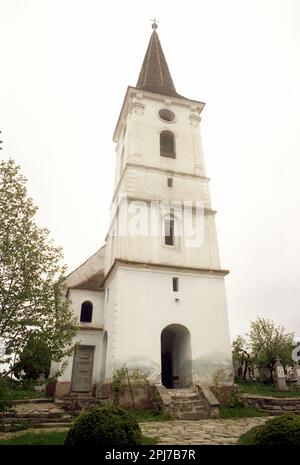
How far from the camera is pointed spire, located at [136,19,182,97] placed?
82.2ft

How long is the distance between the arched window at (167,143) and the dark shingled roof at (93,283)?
28.9 feet

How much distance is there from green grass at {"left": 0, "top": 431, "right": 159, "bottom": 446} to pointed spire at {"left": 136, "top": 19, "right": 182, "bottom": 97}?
70.4 ft

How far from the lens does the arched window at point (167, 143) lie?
71.8 feet

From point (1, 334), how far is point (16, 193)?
13.2ft

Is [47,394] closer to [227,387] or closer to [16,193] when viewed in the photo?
[227,387]

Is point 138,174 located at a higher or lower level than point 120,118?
lower

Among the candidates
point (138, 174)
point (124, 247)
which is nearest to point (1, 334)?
point (124, 247)

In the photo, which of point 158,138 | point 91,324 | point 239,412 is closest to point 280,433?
point 239,412

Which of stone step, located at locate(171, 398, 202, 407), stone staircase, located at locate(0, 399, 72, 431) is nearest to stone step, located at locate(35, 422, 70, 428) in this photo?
stone staircase, located at locate(0, 399, 72, 431)

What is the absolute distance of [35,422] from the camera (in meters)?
10.5

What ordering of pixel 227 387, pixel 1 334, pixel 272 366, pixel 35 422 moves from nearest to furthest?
1. pixel 1 334
2. pixel 35 422
3. pixel 227 387
4. pixel 272 366

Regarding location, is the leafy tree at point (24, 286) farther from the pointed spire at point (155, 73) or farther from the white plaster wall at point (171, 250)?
the pointed spire at point (155, 73)

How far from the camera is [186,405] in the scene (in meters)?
13.1

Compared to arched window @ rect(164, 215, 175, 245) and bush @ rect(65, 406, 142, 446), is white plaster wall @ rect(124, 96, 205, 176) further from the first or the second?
bush @ rect(65, 406, 142, 446)
